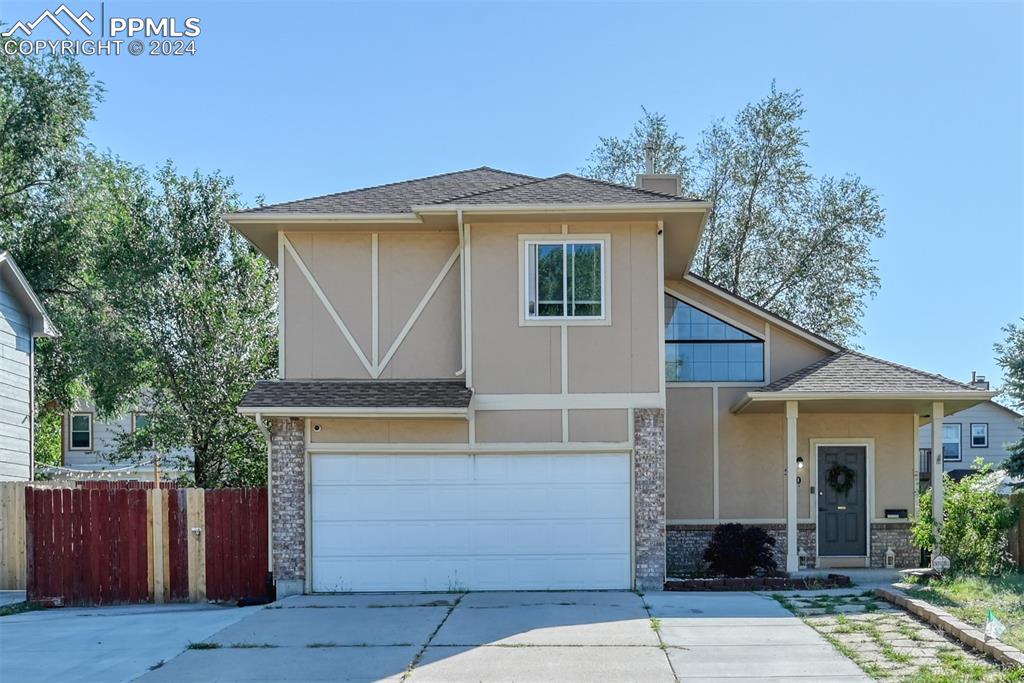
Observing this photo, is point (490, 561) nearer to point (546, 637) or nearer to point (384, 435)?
point (384, 435)

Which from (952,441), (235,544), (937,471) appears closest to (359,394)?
(235,544)

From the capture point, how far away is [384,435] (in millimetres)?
14422

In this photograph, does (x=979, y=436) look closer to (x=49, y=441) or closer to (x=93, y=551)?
(x=93, y=551)

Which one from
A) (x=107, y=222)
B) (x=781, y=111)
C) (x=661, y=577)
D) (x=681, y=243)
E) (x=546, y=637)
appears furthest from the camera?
(x=781, y=111)

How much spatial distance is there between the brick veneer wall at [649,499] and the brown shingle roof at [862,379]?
6.82 feet

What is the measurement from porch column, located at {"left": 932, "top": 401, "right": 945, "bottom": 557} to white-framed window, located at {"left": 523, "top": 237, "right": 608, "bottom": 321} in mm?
5399

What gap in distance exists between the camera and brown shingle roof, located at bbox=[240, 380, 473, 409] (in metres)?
14.0

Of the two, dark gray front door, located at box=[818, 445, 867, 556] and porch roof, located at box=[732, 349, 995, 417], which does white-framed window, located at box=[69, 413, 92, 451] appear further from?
dark gray front door, located at box=[818, 445, 867, 556]

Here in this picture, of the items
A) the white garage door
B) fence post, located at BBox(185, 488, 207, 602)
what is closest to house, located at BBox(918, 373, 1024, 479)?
the white garage door

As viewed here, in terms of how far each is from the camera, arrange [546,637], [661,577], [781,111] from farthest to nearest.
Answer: [781,111]
[661,577]
[546,637]

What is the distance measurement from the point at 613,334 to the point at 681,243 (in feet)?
6.65

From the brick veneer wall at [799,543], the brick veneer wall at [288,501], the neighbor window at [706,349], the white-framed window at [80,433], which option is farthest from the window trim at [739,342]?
the white-framed window at [80,433]

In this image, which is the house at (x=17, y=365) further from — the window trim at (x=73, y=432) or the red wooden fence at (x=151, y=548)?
the window trim at (x=73, y=432)

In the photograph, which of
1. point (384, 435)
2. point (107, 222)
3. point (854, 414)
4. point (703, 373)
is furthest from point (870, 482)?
point (107, 222)
